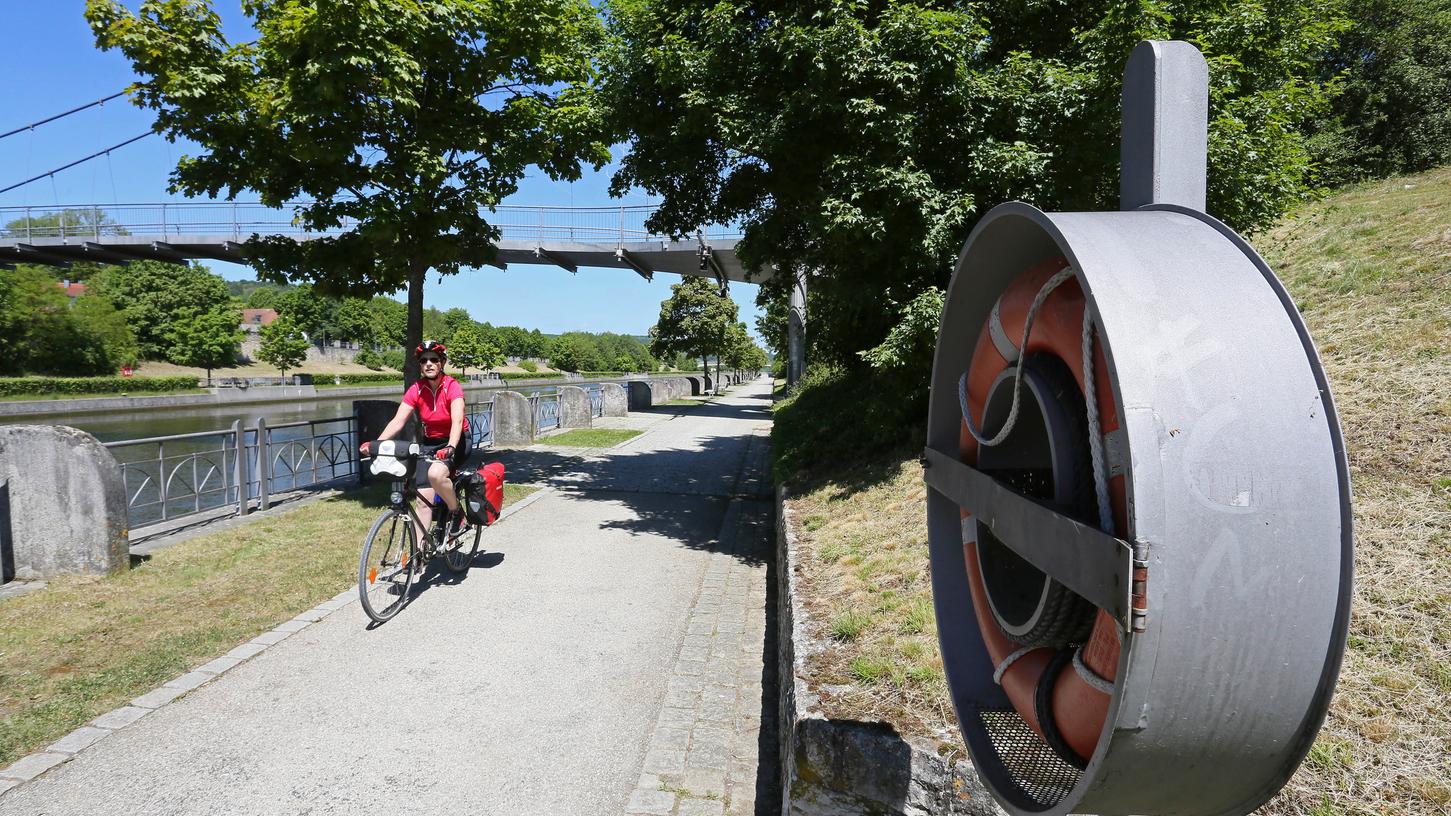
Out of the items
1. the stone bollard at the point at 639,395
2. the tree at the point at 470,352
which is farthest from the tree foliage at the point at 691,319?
the tree at the point at 470,352

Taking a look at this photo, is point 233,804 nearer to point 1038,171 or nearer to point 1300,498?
point 1300,498

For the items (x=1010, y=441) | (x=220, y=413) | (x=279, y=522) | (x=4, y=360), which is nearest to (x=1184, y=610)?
(x=1010, y=441)

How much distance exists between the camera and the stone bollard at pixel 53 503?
6301 millimetres

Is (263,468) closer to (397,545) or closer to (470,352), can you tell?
A: (397,545)

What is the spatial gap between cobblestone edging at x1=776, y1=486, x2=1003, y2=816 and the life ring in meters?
0.86

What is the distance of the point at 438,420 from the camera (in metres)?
6.38

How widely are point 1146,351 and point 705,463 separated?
13540 millimetres

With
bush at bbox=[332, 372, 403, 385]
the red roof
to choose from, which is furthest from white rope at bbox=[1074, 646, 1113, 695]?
the red roof

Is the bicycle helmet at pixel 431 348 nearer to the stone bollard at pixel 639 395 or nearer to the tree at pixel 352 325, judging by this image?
the stone bollard at pixel 639 395

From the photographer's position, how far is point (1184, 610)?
1.15 meters

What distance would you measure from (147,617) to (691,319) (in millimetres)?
36969

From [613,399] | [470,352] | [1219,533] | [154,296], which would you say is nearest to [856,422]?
[1219,533]

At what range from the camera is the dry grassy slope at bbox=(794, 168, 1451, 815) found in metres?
2.38

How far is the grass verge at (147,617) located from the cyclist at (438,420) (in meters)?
1.16
